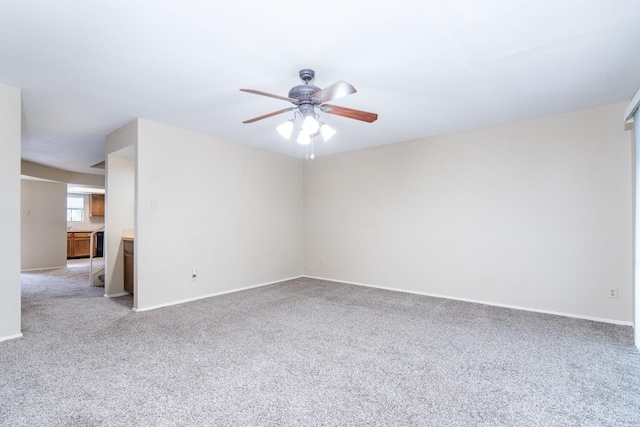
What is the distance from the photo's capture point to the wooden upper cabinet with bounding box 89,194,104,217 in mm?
9969

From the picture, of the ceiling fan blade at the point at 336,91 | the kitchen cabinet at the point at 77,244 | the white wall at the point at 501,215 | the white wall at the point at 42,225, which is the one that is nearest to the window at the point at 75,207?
the kitchen cabinet at the point at 77,244

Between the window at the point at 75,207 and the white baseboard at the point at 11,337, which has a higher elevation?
the window at the point at 75,207

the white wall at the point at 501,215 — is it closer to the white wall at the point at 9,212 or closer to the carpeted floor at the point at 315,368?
the carpeted floor at the point at 315,368

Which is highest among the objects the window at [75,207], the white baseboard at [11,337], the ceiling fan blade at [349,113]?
the ceiling fan blade at [349,113]

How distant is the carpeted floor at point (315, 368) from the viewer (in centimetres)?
180

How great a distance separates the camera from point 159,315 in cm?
365

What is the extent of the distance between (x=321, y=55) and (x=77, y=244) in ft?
33.3

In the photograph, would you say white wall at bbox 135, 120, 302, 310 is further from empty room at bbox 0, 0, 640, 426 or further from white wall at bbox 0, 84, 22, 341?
white wall at bbox 0, 84, 22, 341

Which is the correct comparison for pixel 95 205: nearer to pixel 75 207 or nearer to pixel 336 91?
pixel 75 207

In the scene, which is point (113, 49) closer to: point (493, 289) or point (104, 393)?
point (104, 393)

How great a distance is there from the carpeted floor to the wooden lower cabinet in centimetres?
63

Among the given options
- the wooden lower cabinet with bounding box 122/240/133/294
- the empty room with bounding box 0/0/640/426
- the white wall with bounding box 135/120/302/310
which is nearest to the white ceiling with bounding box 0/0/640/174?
the empty room with bounding box 0/0/640/426

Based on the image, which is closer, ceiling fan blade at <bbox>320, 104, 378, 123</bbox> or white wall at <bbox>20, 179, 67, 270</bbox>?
ceiling fan blade at <bbox>320, 104, 378, 123</bbox>

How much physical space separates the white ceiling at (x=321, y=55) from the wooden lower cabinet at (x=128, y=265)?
1.76 meters
